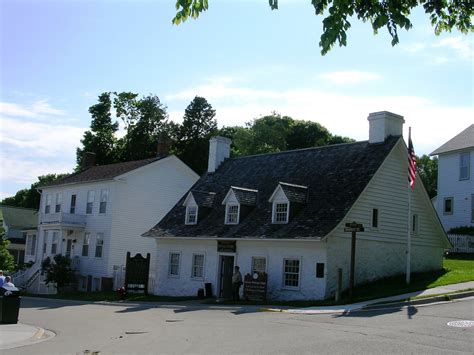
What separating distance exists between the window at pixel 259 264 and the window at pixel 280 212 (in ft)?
6.22

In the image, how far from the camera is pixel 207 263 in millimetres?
30141

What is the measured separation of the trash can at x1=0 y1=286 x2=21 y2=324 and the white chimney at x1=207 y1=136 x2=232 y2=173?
20.0 metres

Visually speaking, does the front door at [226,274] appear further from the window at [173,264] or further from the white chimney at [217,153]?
the white chimney at [217,153]

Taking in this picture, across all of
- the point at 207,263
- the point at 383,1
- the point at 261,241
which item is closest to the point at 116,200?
the point at 207,263

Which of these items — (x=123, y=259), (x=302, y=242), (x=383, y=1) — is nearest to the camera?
(x=383, y=1)

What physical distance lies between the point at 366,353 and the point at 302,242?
14.1 metres

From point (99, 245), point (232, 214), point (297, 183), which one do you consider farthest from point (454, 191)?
point (99, 245)

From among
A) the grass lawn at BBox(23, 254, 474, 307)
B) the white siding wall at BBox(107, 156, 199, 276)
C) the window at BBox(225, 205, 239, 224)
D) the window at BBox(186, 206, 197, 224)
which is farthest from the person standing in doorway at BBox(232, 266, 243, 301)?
the white siding wall at BBox(107, 156, 199, 276)

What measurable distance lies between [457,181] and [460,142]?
2.98 metres

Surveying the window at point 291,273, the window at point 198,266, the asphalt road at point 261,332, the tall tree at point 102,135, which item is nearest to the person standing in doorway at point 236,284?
the window at point 291,273

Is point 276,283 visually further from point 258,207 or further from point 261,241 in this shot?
point 258,207

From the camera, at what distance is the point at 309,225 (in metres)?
25.4

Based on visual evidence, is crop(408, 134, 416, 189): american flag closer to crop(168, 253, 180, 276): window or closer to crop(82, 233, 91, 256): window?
crop(168, 253, 180, 276): window

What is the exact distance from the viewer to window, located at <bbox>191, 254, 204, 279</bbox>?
30.6 m
